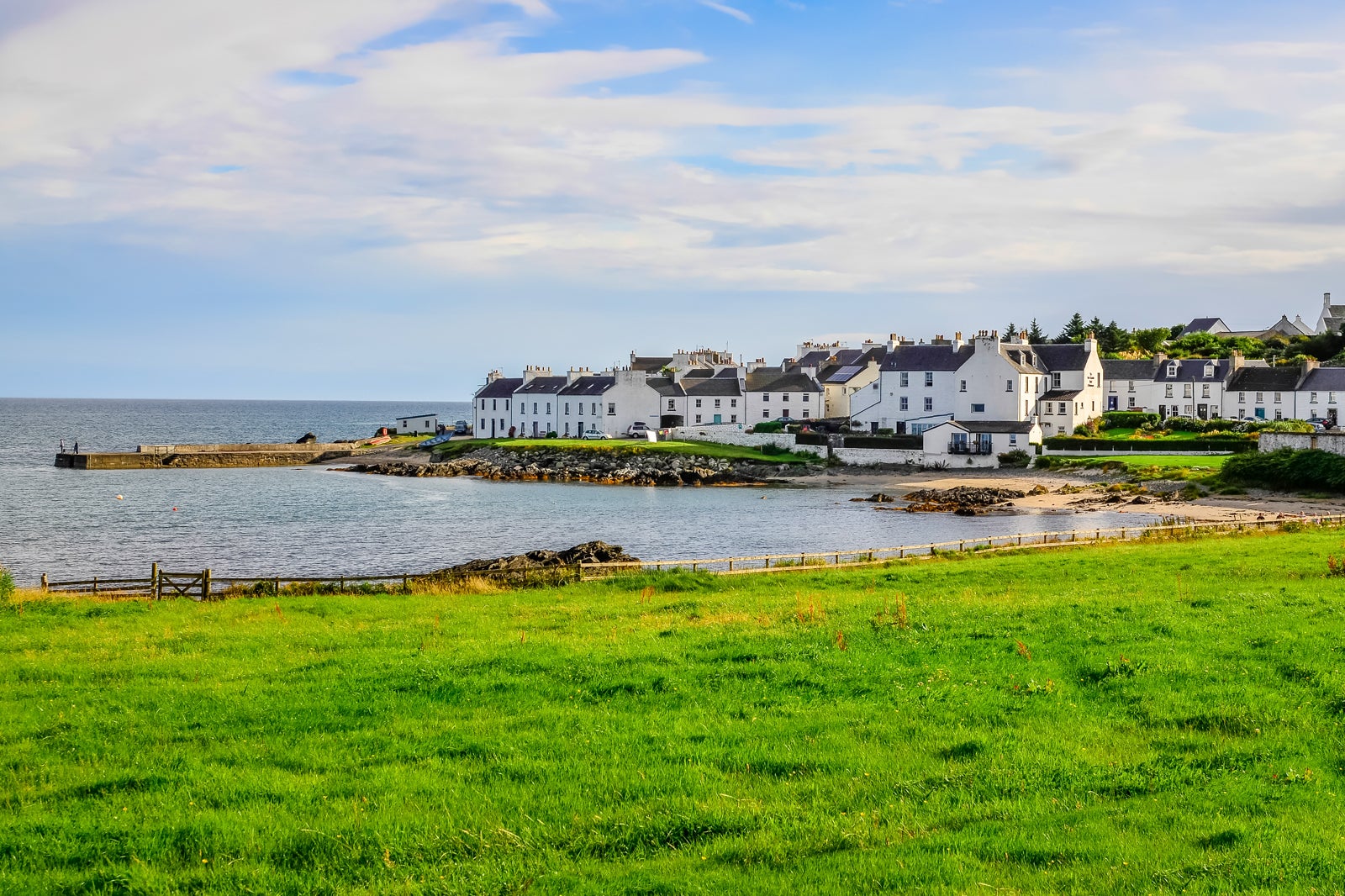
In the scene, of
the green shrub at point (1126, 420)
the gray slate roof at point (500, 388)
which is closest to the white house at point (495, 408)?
the gray slate roof at point (500, 388)

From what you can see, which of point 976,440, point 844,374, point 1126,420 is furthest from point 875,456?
point 844,374

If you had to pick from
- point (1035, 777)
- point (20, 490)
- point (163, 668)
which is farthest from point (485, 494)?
point (1035, 777)

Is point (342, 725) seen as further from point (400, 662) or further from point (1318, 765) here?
point (1318, 765)

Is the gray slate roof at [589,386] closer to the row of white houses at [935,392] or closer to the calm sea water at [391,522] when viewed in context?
the row of white houses at [935,392]

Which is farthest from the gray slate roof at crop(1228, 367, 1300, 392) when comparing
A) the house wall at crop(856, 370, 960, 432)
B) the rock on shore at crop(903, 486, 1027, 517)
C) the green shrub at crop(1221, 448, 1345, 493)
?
the rock on shore at crop(903, 486, 1027, 517)

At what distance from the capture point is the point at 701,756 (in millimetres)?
11656

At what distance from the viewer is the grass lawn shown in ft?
313

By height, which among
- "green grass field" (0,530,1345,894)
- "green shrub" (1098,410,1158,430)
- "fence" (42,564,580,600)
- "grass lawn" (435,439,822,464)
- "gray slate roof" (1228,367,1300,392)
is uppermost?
"gray slate roof" (1228,367,1300,392)

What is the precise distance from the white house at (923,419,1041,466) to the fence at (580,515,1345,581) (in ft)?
123

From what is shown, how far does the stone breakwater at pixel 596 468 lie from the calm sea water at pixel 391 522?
4.54 meters

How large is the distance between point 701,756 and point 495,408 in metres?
118

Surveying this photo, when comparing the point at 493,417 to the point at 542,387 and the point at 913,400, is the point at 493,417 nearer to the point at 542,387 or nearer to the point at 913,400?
the point at 542,387

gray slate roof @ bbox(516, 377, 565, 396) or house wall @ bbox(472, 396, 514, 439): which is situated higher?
gray slate roof @ bbox(516, 377, 565, 396)

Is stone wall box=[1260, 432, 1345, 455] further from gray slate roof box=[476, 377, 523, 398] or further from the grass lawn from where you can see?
gray slate roof box=[476, 377, 523, 398]
